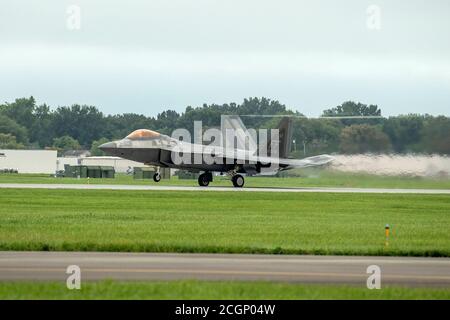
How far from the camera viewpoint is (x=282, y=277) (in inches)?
748

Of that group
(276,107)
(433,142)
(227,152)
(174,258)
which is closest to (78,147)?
(276,107)

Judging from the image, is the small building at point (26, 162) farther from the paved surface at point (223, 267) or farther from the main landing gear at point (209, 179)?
the paved surface at point (223, 267)

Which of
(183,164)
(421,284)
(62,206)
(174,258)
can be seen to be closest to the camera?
(421,284)

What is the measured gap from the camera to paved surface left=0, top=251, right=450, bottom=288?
18.7m

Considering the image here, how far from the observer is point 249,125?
402 ft

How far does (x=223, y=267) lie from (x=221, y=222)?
43.2ft

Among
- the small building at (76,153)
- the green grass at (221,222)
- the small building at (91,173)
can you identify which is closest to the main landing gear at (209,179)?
the green grass at (221,222)

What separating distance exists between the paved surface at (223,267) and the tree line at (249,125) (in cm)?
2619

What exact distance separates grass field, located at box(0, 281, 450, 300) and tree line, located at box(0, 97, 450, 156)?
31.6 m

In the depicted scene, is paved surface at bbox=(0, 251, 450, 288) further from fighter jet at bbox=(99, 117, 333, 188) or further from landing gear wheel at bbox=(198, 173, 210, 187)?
landing gear wheel at bbox=(198, 173, 210, 187)

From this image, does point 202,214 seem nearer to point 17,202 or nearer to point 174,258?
point 17,202

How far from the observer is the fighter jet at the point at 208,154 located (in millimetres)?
64000

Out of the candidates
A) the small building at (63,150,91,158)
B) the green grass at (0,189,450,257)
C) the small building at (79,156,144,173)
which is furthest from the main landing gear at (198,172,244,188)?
the small building at (63,150,91,158)

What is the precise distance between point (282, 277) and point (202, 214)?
18737 millimetres
